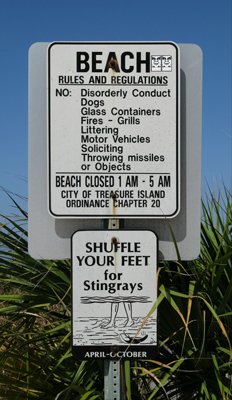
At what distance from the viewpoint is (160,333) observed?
371 centimetres

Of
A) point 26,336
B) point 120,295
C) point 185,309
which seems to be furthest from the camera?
point 26,336

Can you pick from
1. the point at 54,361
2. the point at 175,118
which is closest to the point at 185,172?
the point at 175,118

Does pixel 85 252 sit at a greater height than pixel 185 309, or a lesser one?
greater

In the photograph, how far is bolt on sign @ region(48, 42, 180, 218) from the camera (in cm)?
317

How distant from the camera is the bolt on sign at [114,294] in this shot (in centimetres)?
313

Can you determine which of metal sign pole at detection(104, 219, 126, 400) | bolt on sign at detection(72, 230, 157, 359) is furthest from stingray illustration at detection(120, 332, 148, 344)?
metal sign pole at detection(104, 219, 126, 400)

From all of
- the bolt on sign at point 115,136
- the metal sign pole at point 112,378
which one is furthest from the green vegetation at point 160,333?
the bolt on sign at point 115,136

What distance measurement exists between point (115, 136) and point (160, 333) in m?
1.16

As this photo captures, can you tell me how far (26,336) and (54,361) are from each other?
0.28 m

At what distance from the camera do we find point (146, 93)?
3182mm

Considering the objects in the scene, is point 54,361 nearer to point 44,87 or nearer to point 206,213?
point 206,213

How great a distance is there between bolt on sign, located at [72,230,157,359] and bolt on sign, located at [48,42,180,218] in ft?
0.45

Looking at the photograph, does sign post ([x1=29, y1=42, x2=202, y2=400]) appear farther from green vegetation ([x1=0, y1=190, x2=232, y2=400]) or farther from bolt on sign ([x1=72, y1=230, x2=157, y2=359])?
green vegetation ([x1=0, y1=190, x2=232, y2=400])

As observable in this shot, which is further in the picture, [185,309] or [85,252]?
[185,309]
